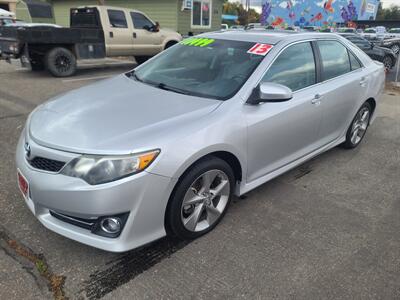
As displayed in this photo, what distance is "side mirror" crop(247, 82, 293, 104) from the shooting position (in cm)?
275

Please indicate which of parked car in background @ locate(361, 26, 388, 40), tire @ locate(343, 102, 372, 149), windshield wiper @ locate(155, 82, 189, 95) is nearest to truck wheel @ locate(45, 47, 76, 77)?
windshield wiper @ locate(155, 82, 189, 95)

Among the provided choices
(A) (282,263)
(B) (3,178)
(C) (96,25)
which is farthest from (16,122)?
(C) (96,25)

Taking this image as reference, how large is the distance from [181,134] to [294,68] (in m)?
1.59

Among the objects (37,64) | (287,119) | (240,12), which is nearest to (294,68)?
(287,119)

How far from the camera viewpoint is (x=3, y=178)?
3.53 metres

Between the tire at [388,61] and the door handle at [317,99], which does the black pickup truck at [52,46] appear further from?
the tire at [388,61]

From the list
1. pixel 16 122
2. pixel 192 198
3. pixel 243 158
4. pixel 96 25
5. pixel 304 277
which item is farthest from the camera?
pixel 96 25

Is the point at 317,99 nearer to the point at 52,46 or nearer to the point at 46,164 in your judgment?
the point at 46,164

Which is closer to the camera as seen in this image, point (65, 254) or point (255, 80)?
point (65, 254)

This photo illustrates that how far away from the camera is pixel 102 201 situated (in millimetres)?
2113

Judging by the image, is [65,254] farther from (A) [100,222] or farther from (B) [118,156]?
(B) [118,156]

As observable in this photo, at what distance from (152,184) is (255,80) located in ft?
4.37

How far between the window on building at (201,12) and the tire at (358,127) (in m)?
Result: 15.3

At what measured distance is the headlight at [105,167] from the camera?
213cm
